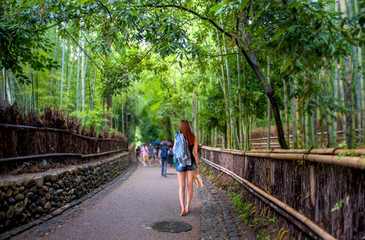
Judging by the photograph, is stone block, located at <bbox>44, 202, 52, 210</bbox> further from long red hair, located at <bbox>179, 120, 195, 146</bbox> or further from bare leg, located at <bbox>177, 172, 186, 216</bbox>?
long red hair, located at <bbox>179, 120, 195, 146</bbox>

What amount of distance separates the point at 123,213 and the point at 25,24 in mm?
3500

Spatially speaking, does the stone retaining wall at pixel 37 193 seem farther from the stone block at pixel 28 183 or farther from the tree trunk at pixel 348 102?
the tree trunk at pixel 348 102

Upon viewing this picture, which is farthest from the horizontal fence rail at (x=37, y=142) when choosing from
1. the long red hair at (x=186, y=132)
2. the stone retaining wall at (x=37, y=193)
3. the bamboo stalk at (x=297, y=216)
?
the bamboo stalk at (x=297, y=216)

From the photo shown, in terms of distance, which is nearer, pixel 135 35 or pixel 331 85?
pixel 331 85

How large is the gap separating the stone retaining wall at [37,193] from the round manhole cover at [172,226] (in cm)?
180

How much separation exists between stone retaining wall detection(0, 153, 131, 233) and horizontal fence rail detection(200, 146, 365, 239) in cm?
324

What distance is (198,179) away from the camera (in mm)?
4809

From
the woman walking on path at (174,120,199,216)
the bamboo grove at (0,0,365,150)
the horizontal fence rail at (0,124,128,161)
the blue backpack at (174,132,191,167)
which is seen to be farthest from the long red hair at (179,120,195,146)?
the horizontal fence rail at (0,124,128,161)

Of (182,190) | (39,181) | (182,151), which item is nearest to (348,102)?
(182,151)

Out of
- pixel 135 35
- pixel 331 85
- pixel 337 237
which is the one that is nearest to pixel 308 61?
pixel 331 85

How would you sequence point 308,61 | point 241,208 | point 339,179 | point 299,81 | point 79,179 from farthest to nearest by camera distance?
1. point 79,179
2. point 241,208
3. point 299,81
4. point 339,179
5. point 308,61

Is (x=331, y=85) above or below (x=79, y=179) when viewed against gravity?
above

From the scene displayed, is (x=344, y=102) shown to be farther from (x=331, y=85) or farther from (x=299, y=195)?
(x=299, y=195)

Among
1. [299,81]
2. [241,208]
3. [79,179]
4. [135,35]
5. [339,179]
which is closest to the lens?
[339,179]
